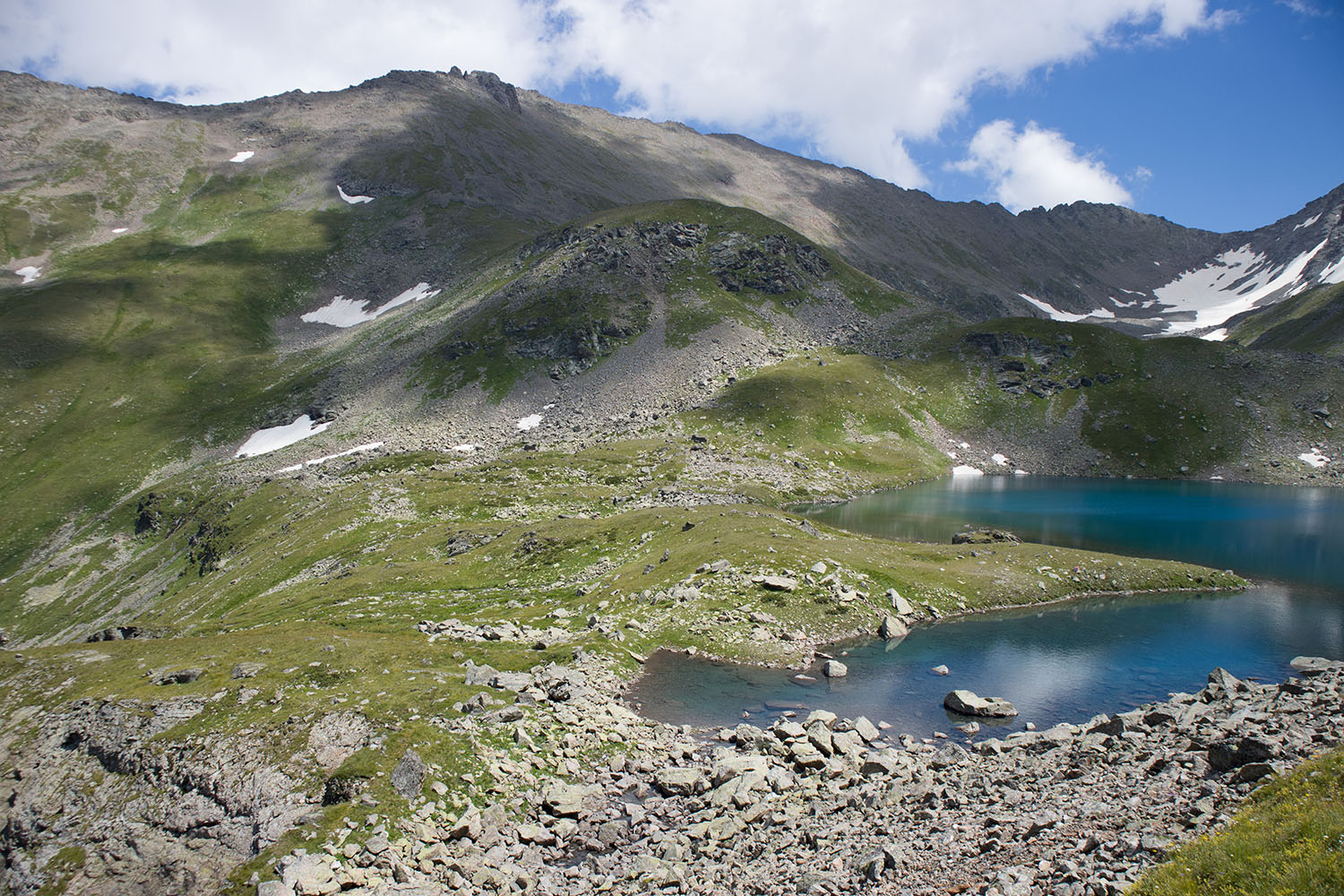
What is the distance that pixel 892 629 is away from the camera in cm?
4409

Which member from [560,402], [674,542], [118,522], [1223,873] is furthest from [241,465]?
[1223,873]

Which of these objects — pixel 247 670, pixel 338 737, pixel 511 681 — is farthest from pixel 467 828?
pixel 247 670

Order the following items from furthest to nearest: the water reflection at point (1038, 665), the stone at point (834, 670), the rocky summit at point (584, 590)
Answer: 1. the stone at point (834, 670)
2. the water reflection at point (1038, 665)
3. the rocky summit at point (584, 590)

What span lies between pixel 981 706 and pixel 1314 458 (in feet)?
423

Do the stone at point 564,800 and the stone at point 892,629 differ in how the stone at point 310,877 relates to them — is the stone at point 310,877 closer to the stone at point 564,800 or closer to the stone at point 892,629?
the stone at point 564,800

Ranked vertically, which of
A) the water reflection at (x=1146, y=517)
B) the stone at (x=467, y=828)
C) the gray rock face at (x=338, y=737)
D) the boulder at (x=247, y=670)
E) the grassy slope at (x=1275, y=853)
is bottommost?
the stone at (x=467, y=828)

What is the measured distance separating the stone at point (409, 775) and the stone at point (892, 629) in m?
29.8

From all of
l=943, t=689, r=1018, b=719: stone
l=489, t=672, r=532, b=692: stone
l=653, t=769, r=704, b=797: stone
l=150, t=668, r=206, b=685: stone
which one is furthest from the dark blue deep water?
l=150, t=668, r=206, b=685: stone

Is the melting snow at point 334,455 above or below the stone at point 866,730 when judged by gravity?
above

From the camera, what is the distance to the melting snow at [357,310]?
19025cm

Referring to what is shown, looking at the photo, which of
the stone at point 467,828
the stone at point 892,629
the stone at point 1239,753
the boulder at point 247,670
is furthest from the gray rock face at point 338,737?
the stone at point 892,629

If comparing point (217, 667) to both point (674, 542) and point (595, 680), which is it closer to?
point (595, 680)

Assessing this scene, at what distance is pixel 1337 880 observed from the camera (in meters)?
11.2

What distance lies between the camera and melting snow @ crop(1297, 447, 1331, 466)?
11675 cm
